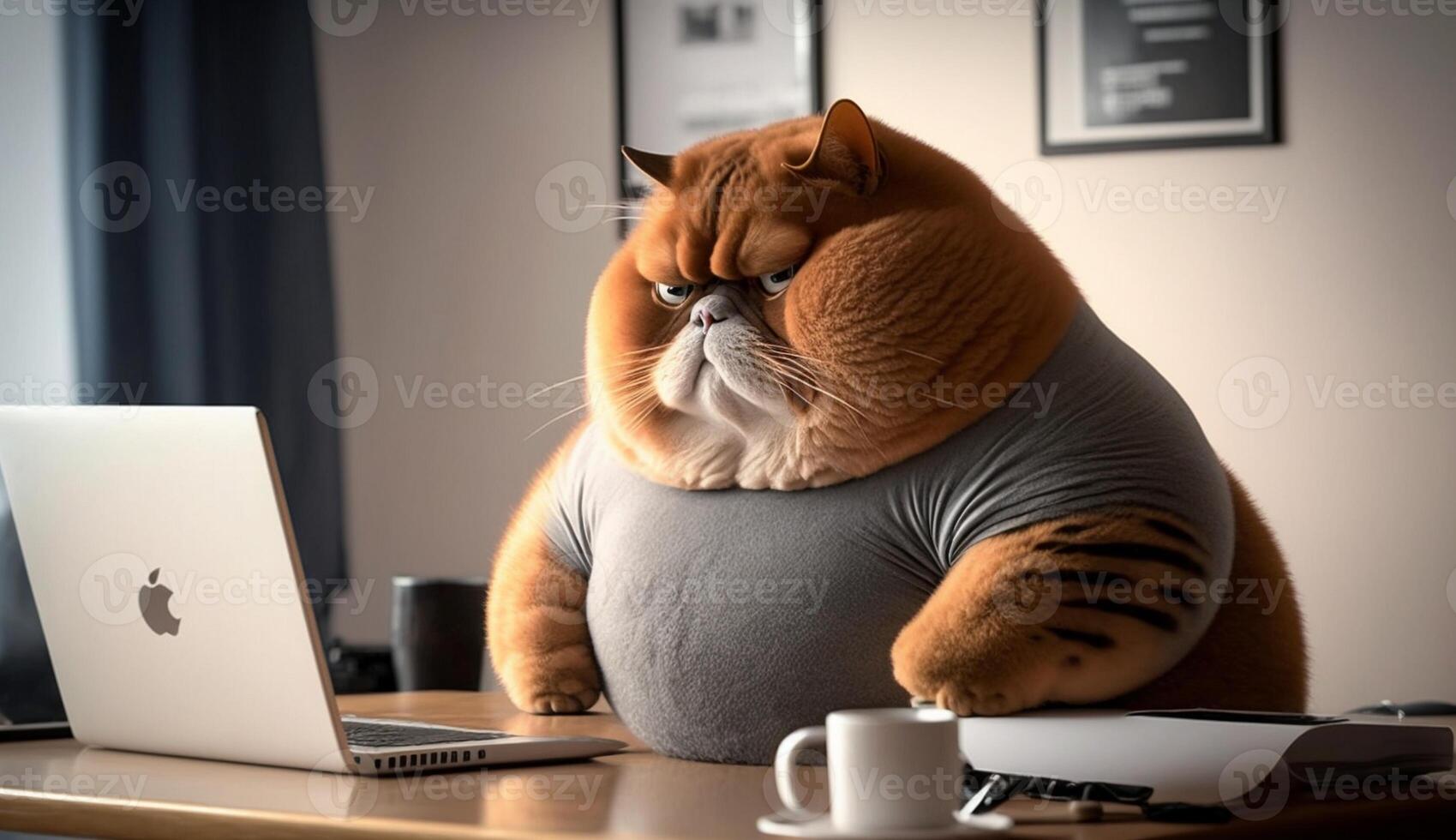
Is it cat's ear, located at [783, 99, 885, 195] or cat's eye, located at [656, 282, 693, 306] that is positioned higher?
cat's ear, located at [783, 99, 885, 195]

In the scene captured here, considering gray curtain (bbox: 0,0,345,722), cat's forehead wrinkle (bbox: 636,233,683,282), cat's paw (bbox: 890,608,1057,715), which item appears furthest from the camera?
gray curtain (bbox: 0,0,345,722)

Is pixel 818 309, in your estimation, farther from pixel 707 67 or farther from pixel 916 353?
pixel 707 67

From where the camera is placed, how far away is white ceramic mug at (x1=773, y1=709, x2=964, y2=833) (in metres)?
0.73

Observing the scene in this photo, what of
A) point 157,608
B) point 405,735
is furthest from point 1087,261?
point 157,608

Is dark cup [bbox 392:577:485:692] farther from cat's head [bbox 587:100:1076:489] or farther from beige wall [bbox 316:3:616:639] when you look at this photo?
beige wall [bbox 316:3:616:639]

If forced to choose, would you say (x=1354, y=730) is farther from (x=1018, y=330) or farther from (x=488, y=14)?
(x=488, y=14)

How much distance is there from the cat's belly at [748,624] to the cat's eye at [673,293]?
0.13 meters

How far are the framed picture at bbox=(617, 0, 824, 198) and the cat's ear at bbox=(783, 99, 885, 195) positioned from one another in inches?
68.6

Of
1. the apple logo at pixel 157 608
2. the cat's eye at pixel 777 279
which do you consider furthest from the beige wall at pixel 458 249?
the cat's eye at pixel 777 279

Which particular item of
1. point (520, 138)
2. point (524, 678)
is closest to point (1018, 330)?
point (524, 678)

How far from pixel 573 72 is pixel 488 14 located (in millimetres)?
185

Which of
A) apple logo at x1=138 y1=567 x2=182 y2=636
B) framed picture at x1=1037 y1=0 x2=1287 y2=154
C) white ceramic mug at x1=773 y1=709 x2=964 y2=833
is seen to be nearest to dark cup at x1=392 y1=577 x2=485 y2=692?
apple logo at x1=138 y1=567 x2=182 y2=636

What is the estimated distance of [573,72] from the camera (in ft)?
9.08

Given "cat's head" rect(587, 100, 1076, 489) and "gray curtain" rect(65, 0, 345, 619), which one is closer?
"cat's head" rect(587, 100, 1076, 489)
